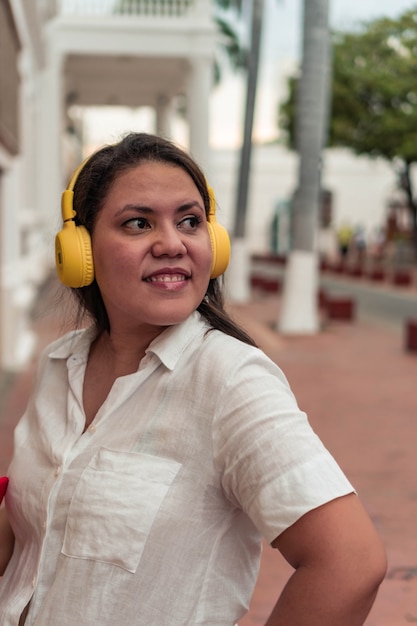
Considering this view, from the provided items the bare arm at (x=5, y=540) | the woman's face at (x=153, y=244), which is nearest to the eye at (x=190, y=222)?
the woman's face at (x=153, y=244)

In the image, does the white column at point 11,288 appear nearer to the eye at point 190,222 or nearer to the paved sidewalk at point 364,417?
the paved sidewalk at point 364,417

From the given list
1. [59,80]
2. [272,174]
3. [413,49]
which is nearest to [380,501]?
[59,80]

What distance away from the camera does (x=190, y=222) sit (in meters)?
1.86

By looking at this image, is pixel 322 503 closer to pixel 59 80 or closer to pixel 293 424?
pixel 293 424

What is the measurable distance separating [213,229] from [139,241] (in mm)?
203

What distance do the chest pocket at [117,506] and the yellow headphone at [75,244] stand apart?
0.34m

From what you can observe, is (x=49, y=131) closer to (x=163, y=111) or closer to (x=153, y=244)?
(x=163, y=111)

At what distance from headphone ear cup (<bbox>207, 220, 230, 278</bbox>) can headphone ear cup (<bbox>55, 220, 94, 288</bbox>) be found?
9.1 inches

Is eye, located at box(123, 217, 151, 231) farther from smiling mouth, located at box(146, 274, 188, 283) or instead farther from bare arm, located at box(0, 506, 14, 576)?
bare arm, located at box(0, 506, 14, 576)

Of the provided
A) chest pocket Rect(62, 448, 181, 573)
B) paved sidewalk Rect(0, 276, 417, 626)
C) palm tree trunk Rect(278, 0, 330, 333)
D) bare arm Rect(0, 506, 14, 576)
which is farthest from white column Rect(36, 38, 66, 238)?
chest pocket Rect(62, 448, 181, 573)

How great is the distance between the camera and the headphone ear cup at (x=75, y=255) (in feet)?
6.12

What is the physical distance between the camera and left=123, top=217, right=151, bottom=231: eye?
1813mm

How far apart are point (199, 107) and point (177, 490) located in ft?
58.1

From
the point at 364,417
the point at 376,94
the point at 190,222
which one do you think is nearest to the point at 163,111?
the point at 376,94
